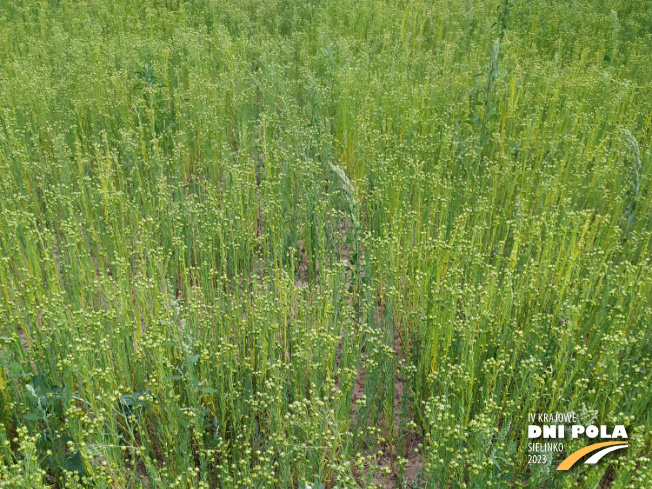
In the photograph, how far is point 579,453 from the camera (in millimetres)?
2553

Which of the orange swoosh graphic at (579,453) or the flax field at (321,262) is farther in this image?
the flax field at (321,262)

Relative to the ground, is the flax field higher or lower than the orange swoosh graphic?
higher

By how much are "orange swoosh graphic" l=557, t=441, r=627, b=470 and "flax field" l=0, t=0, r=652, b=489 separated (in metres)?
0.06

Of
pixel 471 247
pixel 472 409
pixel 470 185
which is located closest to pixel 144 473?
pixel 472 409

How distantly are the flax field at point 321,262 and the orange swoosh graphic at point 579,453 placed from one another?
0.06m

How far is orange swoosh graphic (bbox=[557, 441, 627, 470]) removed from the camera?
97.7 inches

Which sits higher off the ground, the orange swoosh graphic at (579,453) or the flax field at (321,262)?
the flax field at (321,262)

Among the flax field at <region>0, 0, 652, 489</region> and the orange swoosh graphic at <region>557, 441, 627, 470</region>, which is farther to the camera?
the flax field at <region>0, 0, 652, 489</region>

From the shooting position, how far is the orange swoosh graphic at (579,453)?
2.48 metres

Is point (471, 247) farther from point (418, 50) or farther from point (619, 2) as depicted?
point (619, 2)

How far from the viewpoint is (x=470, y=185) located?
455 cm

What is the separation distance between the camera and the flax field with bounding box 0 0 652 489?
261cm

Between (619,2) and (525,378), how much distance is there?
29.9ft

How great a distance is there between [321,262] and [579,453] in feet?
6.08
